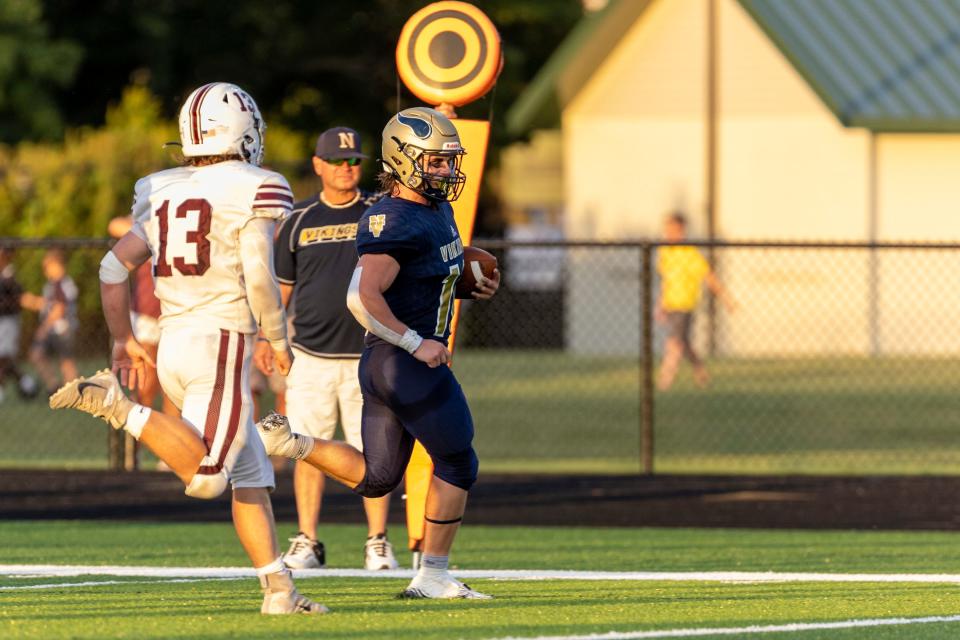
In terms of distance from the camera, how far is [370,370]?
778 cm

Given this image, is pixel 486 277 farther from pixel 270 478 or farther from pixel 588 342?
pixel 588 342

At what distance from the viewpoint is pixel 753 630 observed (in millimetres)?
7090

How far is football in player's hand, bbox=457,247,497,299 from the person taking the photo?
26.6ft

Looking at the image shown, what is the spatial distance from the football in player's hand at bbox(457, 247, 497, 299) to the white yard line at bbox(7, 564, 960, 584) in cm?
152

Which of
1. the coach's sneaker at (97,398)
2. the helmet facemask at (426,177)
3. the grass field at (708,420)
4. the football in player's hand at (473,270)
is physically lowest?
the grass field at (708,420)

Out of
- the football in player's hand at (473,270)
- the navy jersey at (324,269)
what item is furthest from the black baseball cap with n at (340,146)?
the football in player's hand at (473,270)

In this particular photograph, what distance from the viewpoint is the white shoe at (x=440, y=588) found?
26.0 feet

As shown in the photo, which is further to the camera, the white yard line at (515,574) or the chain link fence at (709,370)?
the chain link fence at (709,370)

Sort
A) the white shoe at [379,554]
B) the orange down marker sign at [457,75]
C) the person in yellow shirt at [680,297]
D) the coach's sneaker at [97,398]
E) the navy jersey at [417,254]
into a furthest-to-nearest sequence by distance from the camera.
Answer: the person in yellow shirt at [680,297]
the white shoe at [379,554]
the orange down marker sign at [457,75]
the navy jersey at [417,254]
the coach's sneaker at [97,398]

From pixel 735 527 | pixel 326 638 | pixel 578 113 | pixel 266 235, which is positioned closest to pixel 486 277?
pixel 266 235

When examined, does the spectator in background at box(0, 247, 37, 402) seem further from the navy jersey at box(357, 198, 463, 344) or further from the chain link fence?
the navy jersey at box(357, 198, 463, 344)

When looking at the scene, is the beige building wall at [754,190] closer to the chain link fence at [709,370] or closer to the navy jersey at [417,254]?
the chain link fence at [709,370]

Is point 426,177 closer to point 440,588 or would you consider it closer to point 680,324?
point 440,588

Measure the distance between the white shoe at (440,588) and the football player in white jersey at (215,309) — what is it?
68 centimetres
